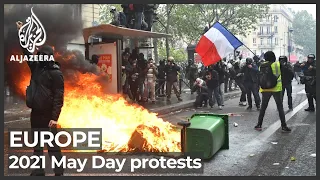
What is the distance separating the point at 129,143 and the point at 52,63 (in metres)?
1.97

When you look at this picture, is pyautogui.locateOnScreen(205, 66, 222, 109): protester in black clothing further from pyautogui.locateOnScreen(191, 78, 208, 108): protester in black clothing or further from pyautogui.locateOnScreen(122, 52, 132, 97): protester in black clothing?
pyautogui.locateOnScreen(122, 52, 132, 97): protester in black clothing

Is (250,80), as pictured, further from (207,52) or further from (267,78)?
(267,78)

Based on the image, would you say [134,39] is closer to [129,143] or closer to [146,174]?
[129,143]

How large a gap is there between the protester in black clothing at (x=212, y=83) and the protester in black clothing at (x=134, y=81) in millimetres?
2329

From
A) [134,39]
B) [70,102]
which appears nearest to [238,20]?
[134,39]

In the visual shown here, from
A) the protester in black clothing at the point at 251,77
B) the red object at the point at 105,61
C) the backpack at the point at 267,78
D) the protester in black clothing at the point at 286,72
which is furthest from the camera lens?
the protester in black clothing at the point at 251,77

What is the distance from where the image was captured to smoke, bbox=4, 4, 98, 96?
6.09 meters

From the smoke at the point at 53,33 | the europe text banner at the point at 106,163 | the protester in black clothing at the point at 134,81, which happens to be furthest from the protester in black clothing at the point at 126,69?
the europe text banner at the point at 106,163

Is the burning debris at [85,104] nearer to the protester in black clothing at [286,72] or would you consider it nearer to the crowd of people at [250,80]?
the crowd of people at [250,80]

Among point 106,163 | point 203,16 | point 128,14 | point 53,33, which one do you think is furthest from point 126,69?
point 203,16

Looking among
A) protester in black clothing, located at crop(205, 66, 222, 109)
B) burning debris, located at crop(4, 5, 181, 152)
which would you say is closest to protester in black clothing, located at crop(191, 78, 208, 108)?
protester in black clothing, located at crop(205, 66, 222, 109)

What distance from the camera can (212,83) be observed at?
11742 millimetres

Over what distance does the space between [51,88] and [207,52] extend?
6.44 m

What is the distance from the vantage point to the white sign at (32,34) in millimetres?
5331
